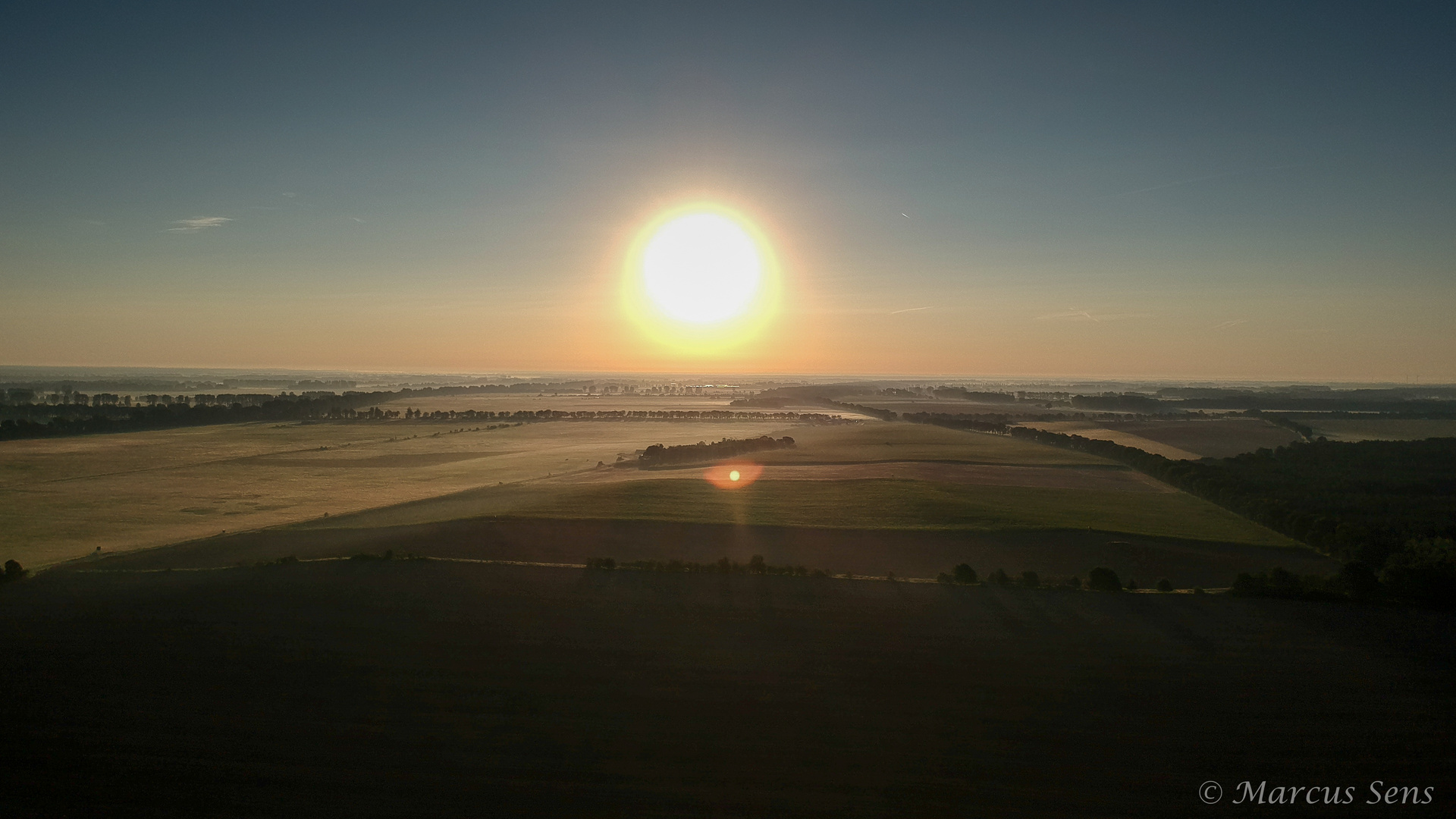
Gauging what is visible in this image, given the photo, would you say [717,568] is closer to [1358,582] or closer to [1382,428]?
[1358,582]

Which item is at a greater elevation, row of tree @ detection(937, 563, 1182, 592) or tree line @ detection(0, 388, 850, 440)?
tree line @ detection(0, 388, 850, 440)

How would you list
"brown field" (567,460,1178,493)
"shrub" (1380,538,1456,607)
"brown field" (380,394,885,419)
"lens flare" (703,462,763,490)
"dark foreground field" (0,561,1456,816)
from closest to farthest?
"dark foreground field" (0,561,1456,816) < "shrub" (1380,538,1456,607) < "lens flare" (703,462,763,490) < "brown field" (567,460,1178,493) < "brown field" (380,394,885,419)

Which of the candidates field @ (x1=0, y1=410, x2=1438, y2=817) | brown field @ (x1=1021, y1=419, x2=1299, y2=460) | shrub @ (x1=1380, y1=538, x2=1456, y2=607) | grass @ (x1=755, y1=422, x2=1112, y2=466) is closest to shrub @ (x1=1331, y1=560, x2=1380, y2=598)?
shrub @ (x1=1380, y1=538, x2=1456, y2=607)

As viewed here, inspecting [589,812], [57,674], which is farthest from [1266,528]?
[57,674]

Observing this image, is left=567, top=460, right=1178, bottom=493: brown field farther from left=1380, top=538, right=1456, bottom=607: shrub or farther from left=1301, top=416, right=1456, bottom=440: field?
left=1301, top=416, right=1456, bottom=440: field

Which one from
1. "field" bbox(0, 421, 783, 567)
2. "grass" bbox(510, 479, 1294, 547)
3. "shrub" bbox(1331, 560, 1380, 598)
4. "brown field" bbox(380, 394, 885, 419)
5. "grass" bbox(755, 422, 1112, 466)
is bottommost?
"field" bbox(0, 421, 783, 567)

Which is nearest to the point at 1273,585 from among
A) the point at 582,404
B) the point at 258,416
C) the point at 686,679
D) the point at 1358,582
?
the point at 1358,582

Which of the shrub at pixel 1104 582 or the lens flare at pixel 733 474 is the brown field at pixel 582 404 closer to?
the lens flare at pixel 733 474
